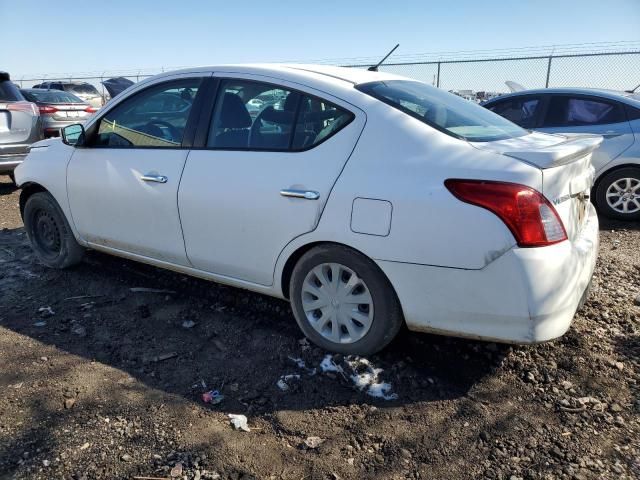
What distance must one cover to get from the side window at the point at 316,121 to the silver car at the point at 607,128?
15.1ft

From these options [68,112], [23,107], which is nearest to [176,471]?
[23,107]

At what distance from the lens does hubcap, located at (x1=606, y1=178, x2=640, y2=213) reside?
20.4ft

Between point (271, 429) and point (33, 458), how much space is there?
41.6 inches

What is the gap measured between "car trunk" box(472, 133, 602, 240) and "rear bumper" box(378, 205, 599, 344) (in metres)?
0.17

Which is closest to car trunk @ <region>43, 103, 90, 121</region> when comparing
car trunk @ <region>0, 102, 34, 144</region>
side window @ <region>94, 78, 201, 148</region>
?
car trunk @ <region>0, 102, 34, 144</region>

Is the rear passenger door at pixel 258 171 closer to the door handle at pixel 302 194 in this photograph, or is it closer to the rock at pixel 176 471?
the door handle at pixel 302 194

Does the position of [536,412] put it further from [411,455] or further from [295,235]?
[295,235]

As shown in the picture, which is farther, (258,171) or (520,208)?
(258,171)

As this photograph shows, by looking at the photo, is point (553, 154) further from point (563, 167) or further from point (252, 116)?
point (252, 116)

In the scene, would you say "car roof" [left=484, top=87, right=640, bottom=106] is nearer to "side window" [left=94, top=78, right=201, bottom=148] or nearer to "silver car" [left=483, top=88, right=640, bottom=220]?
"silver car" [left=483, top=88, right=640, bottom=220]

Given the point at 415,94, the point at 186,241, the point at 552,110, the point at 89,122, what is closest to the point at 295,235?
the point at 186,241

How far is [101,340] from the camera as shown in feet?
11.0

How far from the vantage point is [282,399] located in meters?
2.73

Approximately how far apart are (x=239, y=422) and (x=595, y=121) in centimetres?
596
